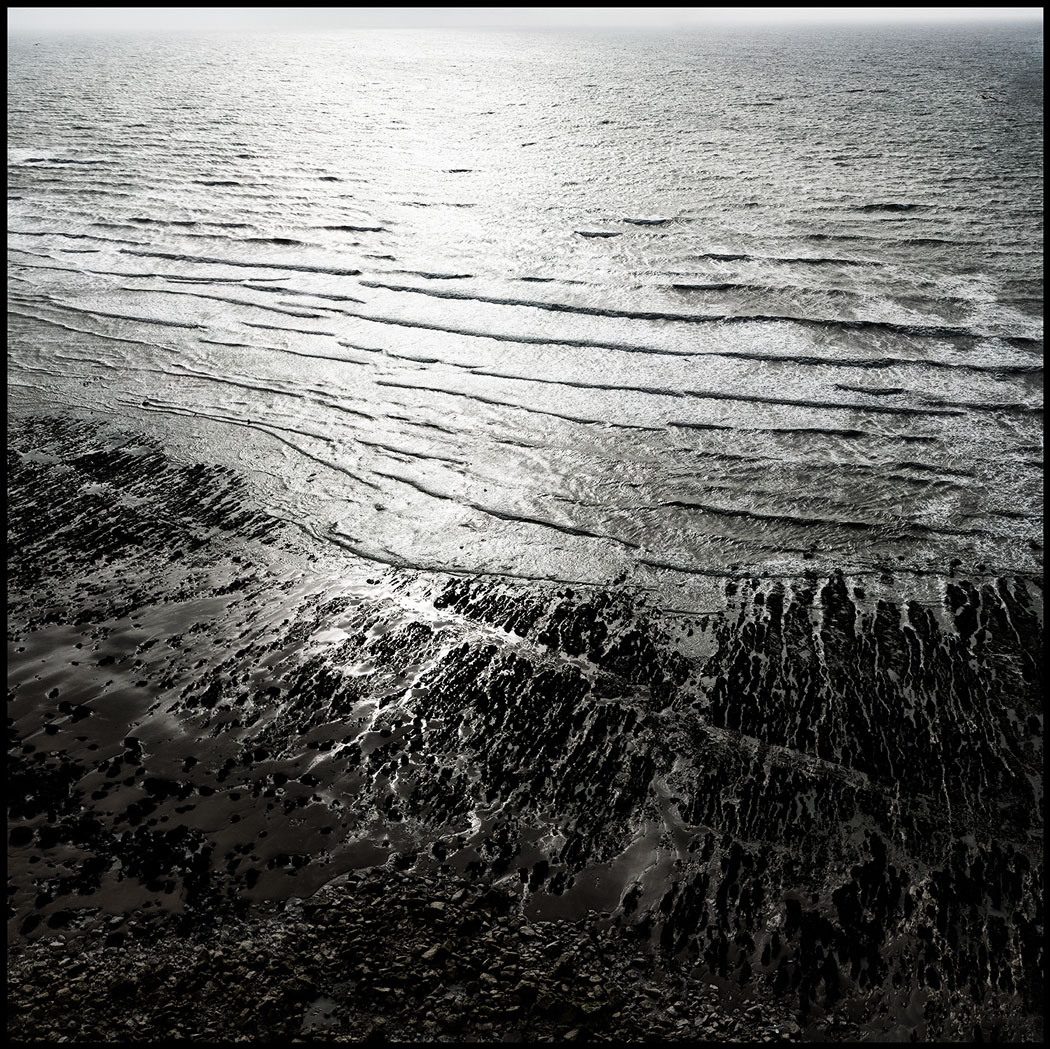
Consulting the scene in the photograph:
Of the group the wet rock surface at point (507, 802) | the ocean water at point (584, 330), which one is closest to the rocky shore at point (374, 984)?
the wet rock surface at point (507, 802)

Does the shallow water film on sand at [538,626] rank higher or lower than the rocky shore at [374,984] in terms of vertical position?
higher

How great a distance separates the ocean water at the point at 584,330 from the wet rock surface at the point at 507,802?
0.48 meters

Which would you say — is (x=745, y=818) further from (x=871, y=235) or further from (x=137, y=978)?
(x=871, y=235)

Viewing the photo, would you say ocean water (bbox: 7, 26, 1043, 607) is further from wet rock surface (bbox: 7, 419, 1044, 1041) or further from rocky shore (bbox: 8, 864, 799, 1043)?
rocky shore (bbox: 8, 864, 799, 1043)

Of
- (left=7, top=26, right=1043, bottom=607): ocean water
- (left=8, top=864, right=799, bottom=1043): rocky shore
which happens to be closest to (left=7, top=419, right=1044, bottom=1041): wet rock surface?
(left=8, top=864, right=799, bottom=1043): rocky shore

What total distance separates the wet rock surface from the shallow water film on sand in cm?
1

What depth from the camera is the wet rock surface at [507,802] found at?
234 cm

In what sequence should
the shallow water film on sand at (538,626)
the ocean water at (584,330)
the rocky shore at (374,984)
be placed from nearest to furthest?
the rocky shore at (374,984) < the shallow water film on sand at (538,626) < the ocean water at (584,330)

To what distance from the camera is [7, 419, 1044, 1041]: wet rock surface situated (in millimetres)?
2344

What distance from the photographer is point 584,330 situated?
6.75 meters

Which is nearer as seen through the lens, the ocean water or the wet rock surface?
the wet rock surface

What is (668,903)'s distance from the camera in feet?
8.57

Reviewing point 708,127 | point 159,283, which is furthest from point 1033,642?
point 708,127

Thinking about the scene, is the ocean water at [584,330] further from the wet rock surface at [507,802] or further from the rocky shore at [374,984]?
the rocky shore at [374,984]
